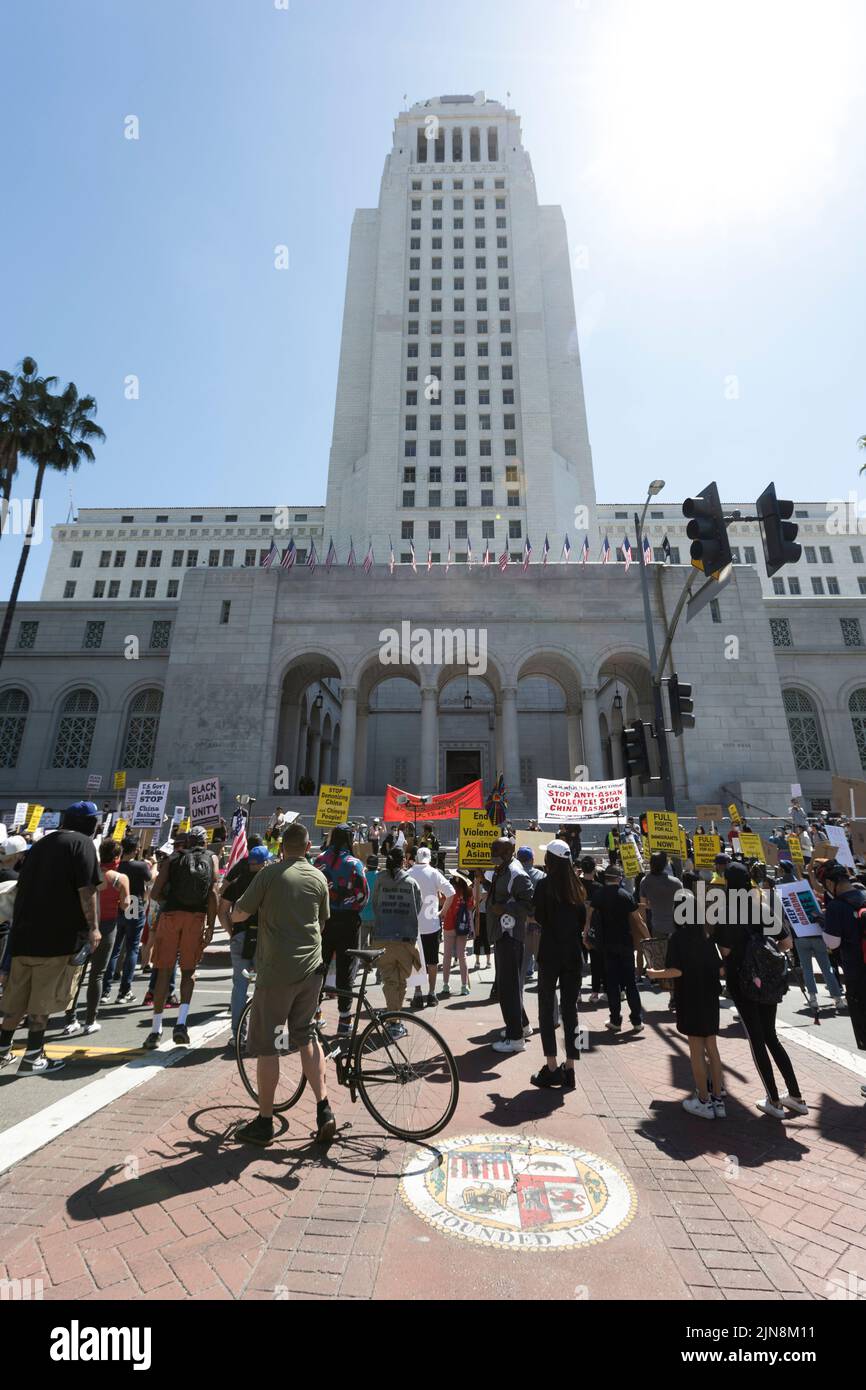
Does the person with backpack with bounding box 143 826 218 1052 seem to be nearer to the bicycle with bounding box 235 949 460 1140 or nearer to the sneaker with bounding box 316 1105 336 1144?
the bicycle with bounding box 235 949 460 1140

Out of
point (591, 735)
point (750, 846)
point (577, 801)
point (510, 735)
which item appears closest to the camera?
point (750, 846)

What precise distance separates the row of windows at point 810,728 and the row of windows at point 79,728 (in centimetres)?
Answer: 3430

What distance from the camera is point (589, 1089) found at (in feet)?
19.1

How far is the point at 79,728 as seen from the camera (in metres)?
34.8

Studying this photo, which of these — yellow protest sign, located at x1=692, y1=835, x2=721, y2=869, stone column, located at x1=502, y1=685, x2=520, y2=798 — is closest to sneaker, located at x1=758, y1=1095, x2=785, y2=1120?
yellow protest sign, located at x1=692, y1=835, x2=721, y2=869

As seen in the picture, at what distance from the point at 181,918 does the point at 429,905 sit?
10.7 ft

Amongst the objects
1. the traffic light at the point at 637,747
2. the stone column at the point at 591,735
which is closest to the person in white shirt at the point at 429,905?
the traffic light at the point at 637,747

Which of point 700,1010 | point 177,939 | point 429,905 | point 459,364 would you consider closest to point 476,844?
point 429,905

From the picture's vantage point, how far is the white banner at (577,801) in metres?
17.4

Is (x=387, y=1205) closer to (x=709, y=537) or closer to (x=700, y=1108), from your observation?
(x=700, y=1108)
